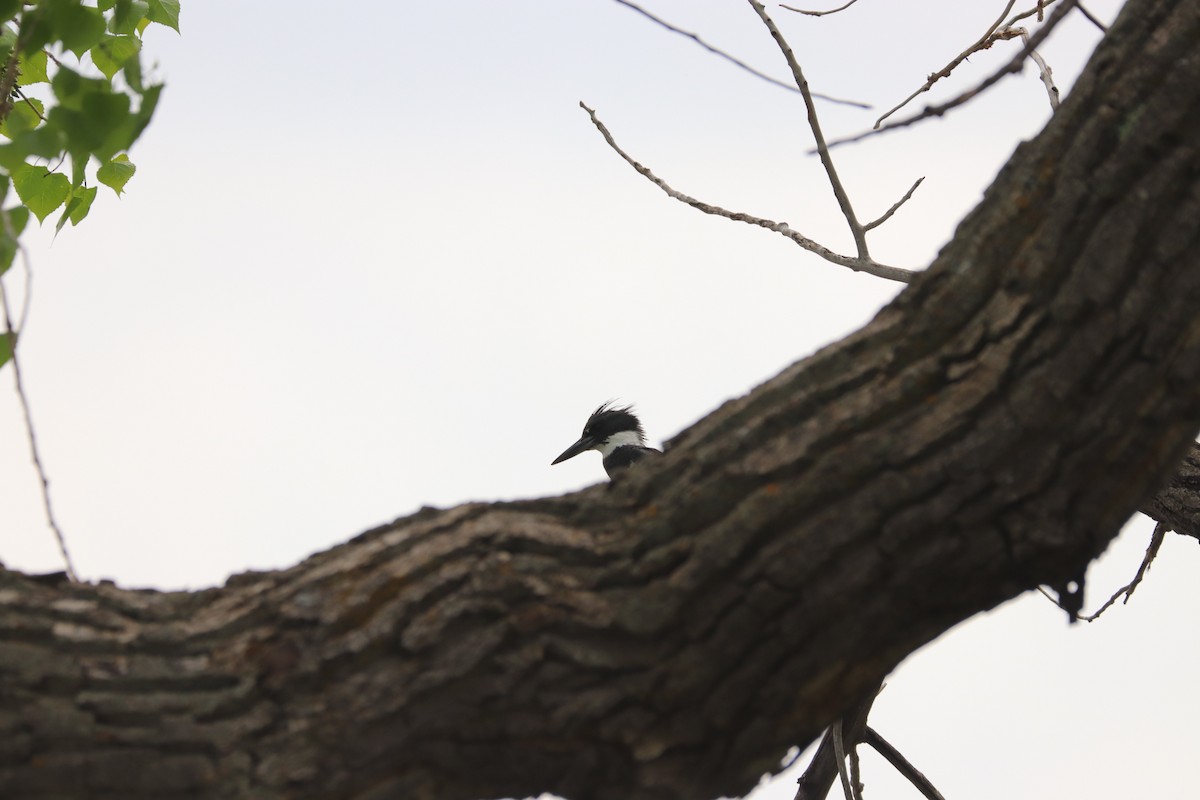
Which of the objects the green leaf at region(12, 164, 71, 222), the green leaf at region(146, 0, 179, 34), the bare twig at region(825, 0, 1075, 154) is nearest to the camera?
the bare twig at region(825, 0, 1075, 154)

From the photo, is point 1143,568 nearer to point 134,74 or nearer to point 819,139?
point 819,139

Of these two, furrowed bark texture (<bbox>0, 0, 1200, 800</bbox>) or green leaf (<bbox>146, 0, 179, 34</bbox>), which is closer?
furrowed bark texture (<bbox>0, 0, 1200, 800</bbox>)

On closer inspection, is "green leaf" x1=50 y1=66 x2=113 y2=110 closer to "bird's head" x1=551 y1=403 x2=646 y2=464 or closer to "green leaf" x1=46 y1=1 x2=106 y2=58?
"green leaf" x1=46 y1=1 x2=106 y2=58

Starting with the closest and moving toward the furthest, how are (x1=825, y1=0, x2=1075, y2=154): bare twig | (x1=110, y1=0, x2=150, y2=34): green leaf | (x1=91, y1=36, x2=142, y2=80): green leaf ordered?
(x1=825, y1=0, x2=1075, y2=154): bare twig
(x1=110, y1=0, x2=150, y2=34): green leaf
(x1=91, y1=36, x2=142, y2=80): green leaf

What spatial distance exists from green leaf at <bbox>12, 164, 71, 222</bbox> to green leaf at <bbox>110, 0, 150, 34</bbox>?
0.44m

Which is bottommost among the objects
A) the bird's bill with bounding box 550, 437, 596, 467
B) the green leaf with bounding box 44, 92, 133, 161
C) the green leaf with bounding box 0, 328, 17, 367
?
the green leaf with bounding box 0, 328, 17, 367

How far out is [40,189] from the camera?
303cm

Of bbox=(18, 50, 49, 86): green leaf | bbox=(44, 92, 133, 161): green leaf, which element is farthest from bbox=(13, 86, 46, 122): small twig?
bbox=(44, 92, 133, 161): green leaf

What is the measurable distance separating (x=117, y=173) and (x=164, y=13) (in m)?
0.46

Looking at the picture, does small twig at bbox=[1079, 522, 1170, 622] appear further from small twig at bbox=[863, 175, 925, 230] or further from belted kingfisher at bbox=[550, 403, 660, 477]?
belted kingfisher at bbox=[550, 403, 660, 477]

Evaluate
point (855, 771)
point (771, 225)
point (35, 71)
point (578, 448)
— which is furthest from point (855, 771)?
point (578, 448)

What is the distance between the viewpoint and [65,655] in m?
1.76

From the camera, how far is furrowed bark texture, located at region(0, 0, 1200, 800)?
1750mm

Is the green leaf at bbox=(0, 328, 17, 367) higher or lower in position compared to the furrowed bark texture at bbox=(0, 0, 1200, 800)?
higher
